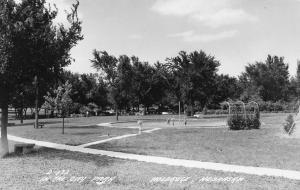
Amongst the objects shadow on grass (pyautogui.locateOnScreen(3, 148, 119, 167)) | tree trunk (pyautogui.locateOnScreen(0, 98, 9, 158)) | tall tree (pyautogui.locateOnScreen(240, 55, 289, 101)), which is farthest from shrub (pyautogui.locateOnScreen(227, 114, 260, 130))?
tall tree (pyautogui.locateOnScreen(240, 55, 289, 101))

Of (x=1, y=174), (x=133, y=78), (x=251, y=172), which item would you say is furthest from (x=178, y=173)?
(x=133, y=78)

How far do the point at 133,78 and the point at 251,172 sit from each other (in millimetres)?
67504

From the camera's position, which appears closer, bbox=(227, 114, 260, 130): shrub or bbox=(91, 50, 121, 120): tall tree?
bbox=(227, 114, 260, 130): shrub

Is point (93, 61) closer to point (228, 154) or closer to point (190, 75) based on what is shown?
point (190, 75)

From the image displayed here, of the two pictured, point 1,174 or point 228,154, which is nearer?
point 1,174

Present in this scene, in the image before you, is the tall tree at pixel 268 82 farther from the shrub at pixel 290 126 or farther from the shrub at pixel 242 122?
the shrub at pixel 290 126

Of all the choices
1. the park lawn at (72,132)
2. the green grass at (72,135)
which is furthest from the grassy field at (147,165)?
the park lawn at (72,132)

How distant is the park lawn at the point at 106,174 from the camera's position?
10.7m

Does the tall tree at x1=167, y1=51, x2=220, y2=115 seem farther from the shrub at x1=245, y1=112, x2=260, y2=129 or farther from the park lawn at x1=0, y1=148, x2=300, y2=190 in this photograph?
the park lawn at x1=0, y1=148, x2=300, y2=190

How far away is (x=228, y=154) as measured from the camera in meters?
16.3

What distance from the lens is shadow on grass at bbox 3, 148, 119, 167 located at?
50.0 ft

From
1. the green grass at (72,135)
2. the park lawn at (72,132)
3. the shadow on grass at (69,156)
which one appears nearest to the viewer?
the shadow on grass at (69,156)

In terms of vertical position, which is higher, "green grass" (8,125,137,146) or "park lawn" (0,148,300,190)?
"green grass" (8,125,137,146)

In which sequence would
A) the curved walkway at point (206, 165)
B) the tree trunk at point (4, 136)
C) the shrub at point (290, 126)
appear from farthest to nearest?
1. the shrub at point (290, 126)
2. the tree trunk at point (4, 136)
3. the curved walkway at point (206, 165)
